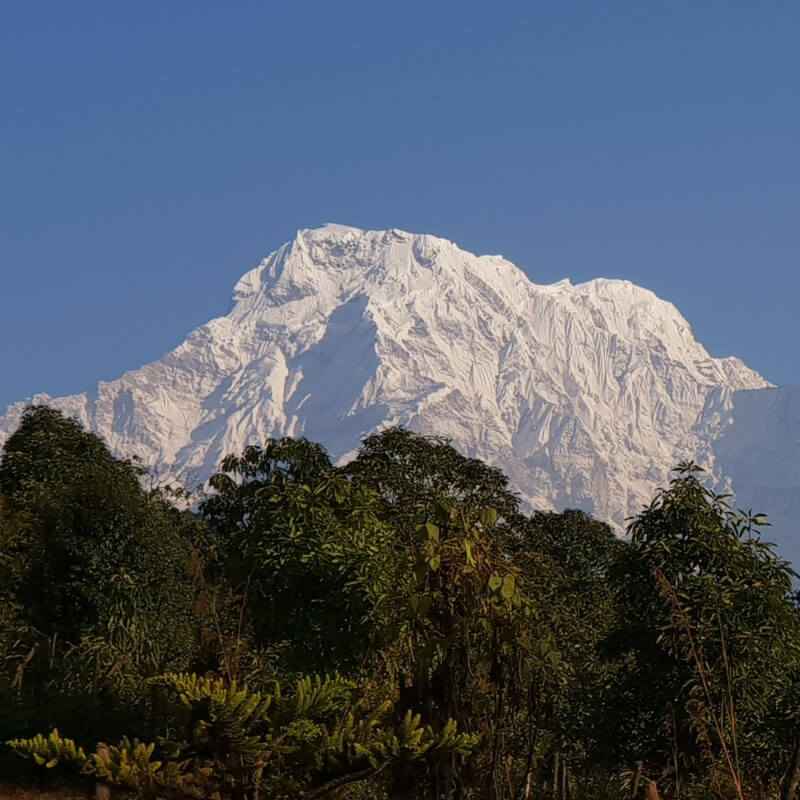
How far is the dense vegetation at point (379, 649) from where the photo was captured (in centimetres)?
1184

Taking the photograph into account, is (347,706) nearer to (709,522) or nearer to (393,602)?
(393,602)

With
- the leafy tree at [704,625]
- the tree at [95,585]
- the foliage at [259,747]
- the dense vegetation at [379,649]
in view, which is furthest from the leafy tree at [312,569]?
the foliage at [259,747]

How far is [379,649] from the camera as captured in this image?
20453 mm

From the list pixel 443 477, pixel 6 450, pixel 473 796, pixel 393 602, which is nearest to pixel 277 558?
pixel 473 796

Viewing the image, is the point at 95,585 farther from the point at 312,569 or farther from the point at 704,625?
the point at 704,625

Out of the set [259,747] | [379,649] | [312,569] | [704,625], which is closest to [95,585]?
[312,569]

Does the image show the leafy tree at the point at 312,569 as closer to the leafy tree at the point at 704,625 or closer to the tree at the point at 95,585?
the leafy tree at the point at 704,625

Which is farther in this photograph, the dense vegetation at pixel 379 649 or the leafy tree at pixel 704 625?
the leafy tree at pixel 704 625

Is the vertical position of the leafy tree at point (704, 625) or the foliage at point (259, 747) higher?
the leafy tree at point (704, 625)

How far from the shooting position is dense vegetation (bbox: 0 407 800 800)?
11844mm

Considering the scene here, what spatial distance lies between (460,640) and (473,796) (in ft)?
19.4

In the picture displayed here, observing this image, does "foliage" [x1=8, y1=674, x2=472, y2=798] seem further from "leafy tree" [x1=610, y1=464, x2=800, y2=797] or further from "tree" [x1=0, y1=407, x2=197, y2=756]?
"tree" [x1=0, y1=407, x2=197, y2=756]

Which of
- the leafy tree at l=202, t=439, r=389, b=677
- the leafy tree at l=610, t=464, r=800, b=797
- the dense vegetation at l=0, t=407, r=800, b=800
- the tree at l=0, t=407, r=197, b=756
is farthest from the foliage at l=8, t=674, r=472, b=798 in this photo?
the tree at l=0, t=407, r=197, b=756

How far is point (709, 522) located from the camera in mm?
20984
